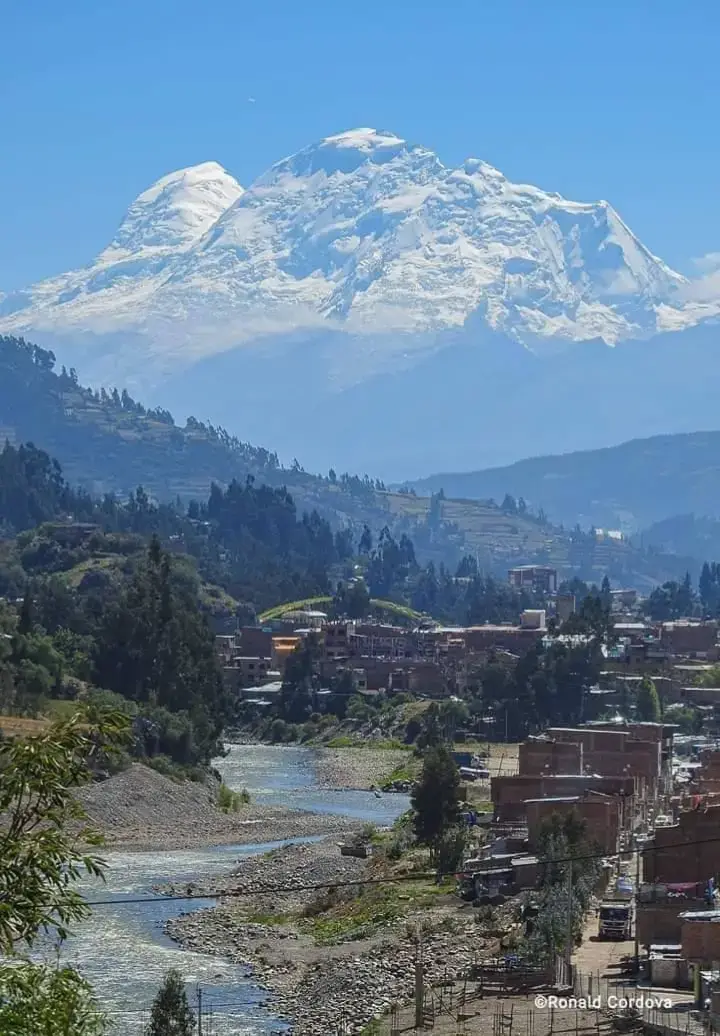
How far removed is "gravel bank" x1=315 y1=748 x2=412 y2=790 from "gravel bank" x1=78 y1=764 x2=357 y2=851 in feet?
47.2

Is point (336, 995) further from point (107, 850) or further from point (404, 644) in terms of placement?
point (404, 644)

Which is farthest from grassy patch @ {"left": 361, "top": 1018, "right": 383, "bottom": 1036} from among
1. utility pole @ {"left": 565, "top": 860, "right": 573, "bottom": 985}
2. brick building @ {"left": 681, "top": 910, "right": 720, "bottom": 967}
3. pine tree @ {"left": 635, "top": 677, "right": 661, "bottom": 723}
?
pine tree @ {"left": 635, "top": 677, "right": 661, "bottom": 723}

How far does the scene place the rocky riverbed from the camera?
39.3 meters

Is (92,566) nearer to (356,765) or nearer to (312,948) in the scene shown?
(356,765)

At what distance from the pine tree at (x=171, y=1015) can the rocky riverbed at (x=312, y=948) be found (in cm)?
426

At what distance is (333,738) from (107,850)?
56359 mm

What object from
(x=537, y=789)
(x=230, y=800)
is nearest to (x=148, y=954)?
(x=537, y=789)

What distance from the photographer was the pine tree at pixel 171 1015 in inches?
1262

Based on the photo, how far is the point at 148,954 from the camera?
4416 cm

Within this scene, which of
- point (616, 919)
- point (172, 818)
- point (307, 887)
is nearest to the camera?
point (616, 919)

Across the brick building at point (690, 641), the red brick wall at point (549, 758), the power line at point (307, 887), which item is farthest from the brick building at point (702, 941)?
the brick building at point (690, 641)

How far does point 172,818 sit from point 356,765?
3022cm

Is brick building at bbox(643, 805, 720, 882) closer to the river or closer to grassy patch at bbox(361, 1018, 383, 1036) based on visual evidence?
the river

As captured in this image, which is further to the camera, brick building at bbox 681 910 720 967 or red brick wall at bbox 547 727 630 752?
red brick wall at bbox 547 727 630 752
